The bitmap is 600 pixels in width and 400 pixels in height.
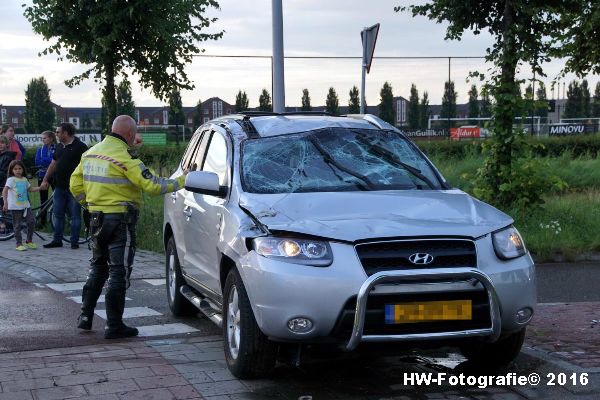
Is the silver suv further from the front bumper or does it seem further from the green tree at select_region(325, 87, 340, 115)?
the green tree at select_region(325, 87, 340, 115)

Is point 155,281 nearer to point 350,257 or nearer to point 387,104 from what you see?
point 350,257

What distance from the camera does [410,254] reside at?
480 centimetres

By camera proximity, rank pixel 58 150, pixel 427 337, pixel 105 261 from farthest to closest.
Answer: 1. pixel 58 150
2. pixel 105 261
3. pixel 427 337

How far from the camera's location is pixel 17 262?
11258mm

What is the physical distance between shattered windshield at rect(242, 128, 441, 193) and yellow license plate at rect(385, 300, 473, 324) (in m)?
1.25

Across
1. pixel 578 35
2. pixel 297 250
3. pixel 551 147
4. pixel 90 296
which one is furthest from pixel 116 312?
pixel 551 147

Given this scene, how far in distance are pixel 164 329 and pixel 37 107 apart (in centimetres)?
6638

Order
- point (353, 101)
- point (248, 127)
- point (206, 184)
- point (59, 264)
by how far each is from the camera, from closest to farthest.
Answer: point (206, 184)
point (248, 127)
point (59, 264)
point (353, 101)

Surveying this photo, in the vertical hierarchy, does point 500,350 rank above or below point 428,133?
below

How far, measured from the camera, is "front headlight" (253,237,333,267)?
4.80 metres

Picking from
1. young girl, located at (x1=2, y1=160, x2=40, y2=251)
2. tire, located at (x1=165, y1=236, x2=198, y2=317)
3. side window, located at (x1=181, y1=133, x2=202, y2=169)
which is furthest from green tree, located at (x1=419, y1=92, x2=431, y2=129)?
tire, located at (x1=165, y1=236, x2=198, y2=317)

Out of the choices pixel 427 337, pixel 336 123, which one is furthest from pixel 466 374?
pixel 336 123

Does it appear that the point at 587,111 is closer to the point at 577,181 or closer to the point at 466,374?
the point at 577,181

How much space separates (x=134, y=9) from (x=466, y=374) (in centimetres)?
1044
